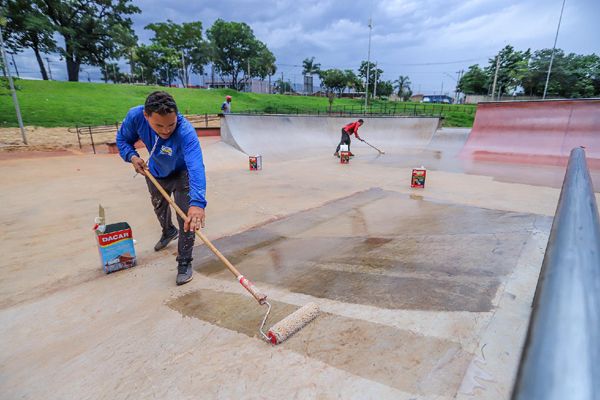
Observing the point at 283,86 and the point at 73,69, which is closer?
the point at 73,69

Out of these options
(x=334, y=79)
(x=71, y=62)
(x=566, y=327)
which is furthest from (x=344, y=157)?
(x=334, y=79)

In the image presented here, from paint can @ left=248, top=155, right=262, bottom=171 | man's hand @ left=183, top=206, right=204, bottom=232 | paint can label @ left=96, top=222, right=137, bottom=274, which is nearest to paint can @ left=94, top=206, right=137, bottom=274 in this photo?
A: paint can label @ left=96, top=222, right=137, bottom=274

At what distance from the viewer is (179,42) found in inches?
2111

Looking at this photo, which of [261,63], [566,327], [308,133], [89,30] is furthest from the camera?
[261,63]

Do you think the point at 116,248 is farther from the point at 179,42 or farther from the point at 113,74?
the point at 113,74

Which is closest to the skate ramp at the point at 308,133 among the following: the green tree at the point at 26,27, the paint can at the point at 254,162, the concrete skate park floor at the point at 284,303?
the paint can at the point at 254,162

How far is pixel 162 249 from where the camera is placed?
3.91 meters

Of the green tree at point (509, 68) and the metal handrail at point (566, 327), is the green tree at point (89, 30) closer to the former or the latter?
the metal handrail at point (566, 327)

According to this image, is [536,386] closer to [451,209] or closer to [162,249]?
[162,249]

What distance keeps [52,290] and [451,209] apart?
17.7 ft

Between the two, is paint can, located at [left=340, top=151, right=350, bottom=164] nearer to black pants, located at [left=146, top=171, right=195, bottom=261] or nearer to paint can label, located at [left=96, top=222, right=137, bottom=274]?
black pants, located at [left=146, top=171, right=195, bottom=261]

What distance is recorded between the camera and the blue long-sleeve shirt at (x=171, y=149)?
2635 millimetres

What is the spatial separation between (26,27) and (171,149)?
34098 mm

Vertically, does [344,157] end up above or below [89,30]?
below
